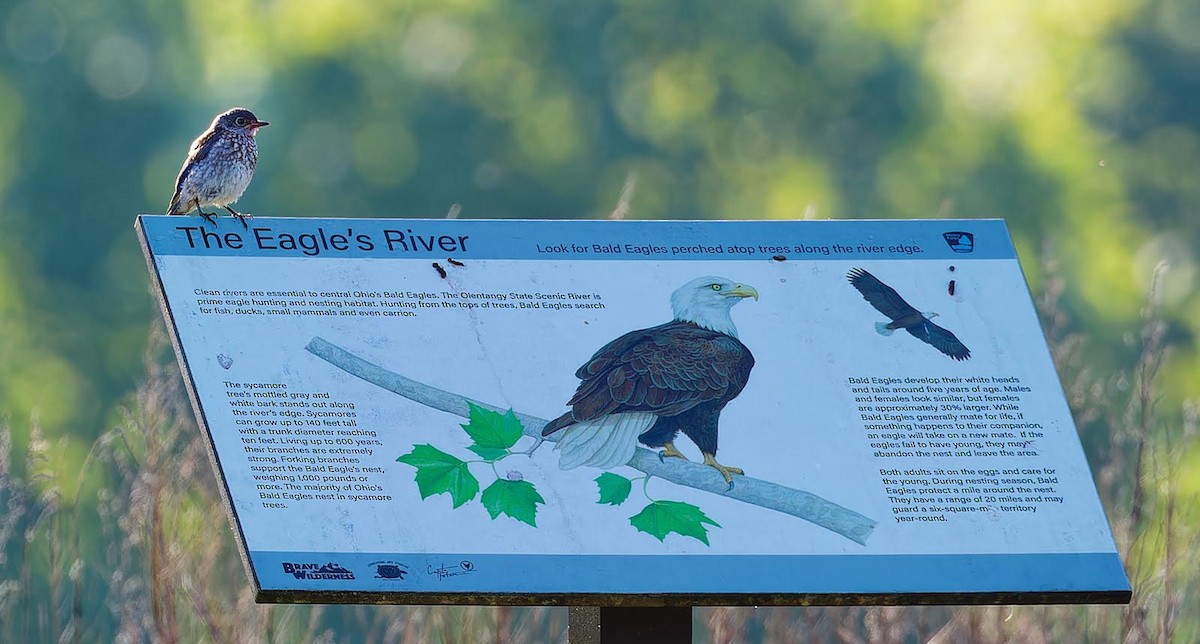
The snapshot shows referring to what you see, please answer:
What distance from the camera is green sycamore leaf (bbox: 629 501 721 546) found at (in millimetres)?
2852

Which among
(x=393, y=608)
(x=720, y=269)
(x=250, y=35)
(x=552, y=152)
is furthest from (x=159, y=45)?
(x=720, y=269)

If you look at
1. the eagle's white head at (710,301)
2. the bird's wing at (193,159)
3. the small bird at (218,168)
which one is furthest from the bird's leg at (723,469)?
the bird's wing at (193,159)

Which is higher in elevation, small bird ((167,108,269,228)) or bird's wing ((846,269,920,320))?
small bird ((167,108,269,228))

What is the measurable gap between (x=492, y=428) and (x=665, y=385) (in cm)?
33

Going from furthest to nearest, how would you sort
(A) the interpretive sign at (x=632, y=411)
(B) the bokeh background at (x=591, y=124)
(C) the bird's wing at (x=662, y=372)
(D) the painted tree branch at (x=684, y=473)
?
(B) the bokeh background at (x=591, y=124)
(C) the bird's wing at (x=662, y=372)
(D) the painted tree branch at (x=684, y=473)
(A) the interpretive sign at (x=632, y=411)

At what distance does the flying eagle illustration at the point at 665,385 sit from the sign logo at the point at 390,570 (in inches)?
13.5

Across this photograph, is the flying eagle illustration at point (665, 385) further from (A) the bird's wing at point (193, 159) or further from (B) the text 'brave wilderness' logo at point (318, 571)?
(A) the bird's wing at point (193, 159)

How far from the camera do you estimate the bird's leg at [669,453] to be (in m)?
2.97

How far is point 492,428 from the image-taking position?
9.70 ft

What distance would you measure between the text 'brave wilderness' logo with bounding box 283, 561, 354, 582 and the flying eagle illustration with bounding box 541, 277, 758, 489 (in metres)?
0.43

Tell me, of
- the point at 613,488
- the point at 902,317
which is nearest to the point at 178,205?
the point at 613,488

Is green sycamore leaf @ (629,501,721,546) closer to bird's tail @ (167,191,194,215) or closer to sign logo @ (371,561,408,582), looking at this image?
sign logo @ (371,561,408,582)
